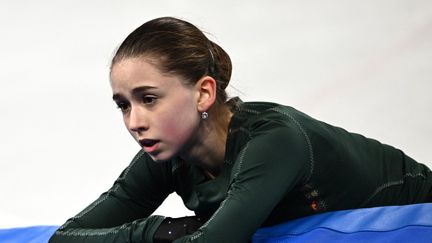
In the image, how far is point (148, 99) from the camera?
1.16 m

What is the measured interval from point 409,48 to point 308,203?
129cm

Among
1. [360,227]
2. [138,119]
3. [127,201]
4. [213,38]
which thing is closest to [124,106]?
[138,119]

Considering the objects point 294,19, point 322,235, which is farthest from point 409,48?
point 322,235

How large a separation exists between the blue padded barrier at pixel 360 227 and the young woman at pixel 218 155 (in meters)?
0.05

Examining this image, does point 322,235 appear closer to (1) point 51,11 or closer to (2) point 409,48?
(2) point 409,48

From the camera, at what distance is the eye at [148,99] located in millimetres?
1159

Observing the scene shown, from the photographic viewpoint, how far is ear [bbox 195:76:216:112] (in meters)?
1.22

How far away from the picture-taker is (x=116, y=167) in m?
2.26

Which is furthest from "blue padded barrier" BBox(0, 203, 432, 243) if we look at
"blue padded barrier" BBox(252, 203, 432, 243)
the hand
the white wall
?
the white wall

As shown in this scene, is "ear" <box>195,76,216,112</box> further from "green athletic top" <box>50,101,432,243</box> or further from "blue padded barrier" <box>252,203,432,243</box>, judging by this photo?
"blue padded barrier" <box>252,203,432,243</box>

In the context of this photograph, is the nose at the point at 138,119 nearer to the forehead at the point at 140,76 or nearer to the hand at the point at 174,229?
the forehead at the point at 140,76

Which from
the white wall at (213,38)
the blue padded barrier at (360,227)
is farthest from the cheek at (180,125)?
the white wall at (213,38)

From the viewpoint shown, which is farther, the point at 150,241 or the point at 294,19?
the point at 294,19

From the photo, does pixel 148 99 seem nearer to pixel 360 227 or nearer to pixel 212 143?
pixel 212 143
